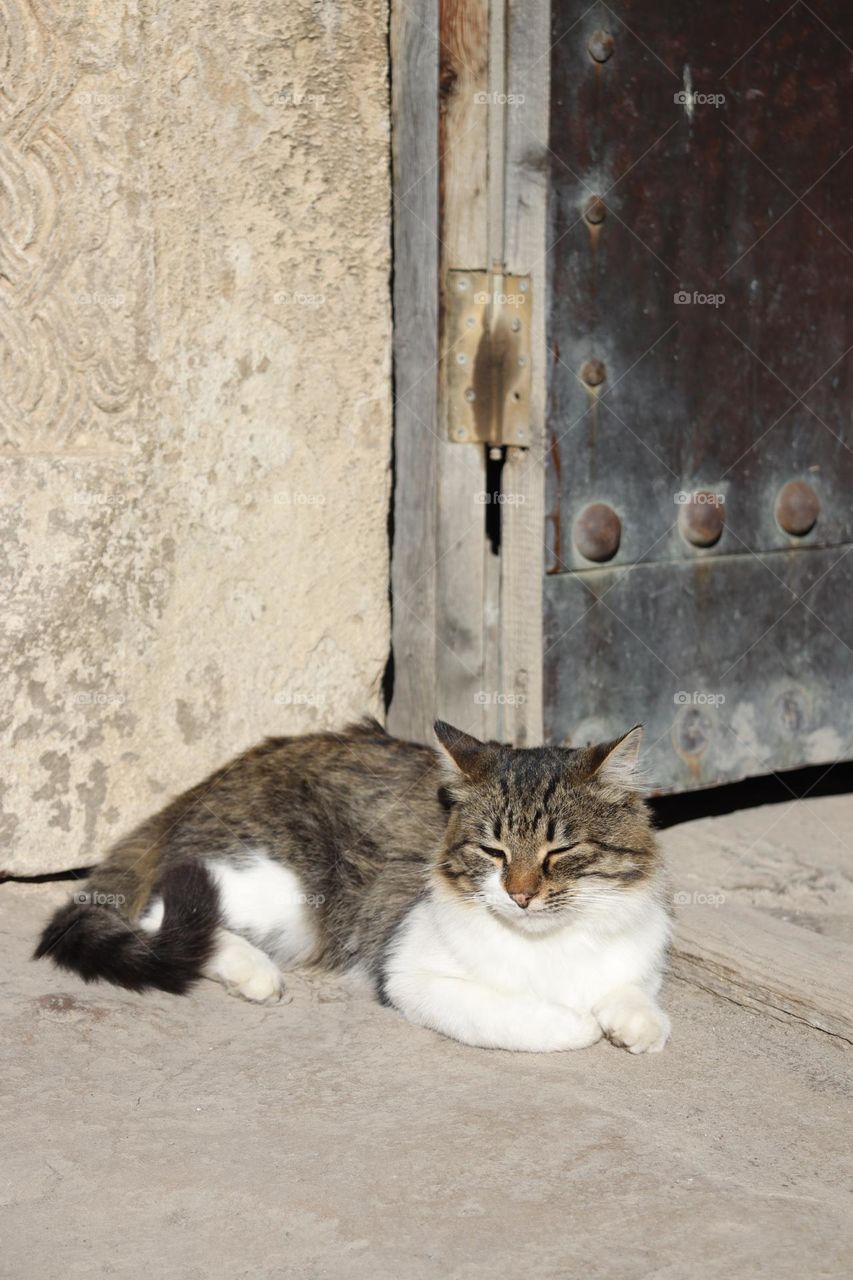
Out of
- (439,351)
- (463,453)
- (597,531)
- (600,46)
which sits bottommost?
(597,531)

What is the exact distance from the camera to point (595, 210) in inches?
150

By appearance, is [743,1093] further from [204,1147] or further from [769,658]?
[769,658]

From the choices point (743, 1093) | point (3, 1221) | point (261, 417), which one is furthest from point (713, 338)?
point (3, 1221)

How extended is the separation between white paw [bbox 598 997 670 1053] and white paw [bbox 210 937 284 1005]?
2.59 feet

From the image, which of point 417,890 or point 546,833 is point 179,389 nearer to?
point 417,890

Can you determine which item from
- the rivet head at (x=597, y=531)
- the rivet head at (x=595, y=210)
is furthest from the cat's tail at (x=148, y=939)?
the rivet head at (x=595, y=210)

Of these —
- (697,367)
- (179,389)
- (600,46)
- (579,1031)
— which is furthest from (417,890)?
(600,46)

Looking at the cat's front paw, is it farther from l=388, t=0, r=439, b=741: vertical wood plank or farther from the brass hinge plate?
the brass hinge plate

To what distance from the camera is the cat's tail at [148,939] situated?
3.21m

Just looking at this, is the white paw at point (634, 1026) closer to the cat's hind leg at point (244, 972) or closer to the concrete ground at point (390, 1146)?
the concrete ground at point (390, 1146)

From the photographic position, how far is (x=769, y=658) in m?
4.38

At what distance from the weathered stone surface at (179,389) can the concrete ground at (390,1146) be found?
78cm

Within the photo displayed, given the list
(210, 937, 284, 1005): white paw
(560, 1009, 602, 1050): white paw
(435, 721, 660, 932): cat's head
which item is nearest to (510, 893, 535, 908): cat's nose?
(435, 721, 660, 932): cat's head

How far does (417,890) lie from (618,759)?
629 millimetres
